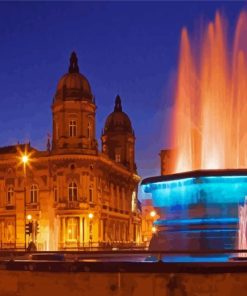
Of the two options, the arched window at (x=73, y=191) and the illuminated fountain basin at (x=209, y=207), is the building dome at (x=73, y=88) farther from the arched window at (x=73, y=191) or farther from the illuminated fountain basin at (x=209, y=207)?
the illuminated fountain basin at (x=209, y=207)

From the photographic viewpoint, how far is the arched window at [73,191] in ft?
201

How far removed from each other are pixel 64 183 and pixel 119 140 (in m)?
22.2

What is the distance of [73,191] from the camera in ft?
201

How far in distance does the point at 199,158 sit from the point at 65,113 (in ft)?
138

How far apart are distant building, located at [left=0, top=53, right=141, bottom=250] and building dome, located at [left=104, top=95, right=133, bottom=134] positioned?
50.7 feet

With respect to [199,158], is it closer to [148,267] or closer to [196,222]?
[196,222]

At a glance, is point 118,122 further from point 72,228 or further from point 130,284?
point 130,284

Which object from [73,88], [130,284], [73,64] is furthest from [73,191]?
[130,284]

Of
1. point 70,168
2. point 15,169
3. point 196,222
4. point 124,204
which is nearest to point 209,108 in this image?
point 196,222

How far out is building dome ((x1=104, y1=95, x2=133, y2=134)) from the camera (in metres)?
83.0

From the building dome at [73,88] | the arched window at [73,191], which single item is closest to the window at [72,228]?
the arched window at [73,191]

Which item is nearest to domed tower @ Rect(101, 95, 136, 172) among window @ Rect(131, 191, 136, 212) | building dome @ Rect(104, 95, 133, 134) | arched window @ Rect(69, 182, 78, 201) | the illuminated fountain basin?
building dome @ Rect(104, 95, 133, 134)

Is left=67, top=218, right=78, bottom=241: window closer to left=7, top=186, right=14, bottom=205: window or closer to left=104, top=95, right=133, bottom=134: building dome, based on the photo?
left=7, top=186, right=14, bottom=205: window

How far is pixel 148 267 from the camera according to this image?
11.0 meters
